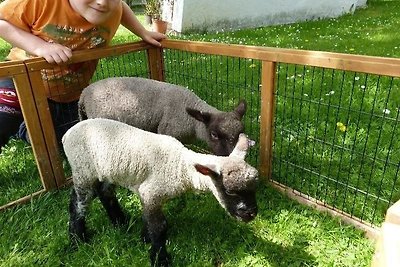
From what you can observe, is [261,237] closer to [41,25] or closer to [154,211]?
[154,211]

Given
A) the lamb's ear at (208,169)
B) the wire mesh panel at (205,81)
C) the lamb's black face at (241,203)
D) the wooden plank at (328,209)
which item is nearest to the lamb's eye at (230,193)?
the lamb's black face at (241,203)

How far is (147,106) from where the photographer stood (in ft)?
12.5

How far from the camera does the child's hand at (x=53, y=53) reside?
330cm

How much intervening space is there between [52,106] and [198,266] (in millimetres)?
2280

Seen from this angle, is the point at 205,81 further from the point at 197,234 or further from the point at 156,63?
the point at 197,234

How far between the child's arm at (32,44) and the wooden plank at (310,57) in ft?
4.21

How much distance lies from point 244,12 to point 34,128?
10574mm

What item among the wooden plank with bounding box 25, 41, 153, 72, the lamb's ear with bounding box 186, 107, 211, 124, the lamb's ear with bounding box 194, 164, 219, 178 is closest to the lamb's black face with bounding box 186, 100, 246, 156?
the lamb's ear with bounding box 186, 107, 211, 124

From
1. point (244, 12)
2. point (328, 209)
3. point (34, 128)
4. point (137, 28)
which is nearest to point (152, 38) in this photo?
point (137, 28)

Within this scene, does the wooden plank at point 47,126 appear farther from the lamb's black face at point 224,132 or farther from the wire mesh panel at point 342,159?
the wire mesh panel at point 342,159

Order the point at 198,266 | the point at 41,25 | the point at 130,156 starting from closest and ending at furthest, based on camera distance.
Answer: the point at 130,156 → the point at 198,266 → the point at 41,25

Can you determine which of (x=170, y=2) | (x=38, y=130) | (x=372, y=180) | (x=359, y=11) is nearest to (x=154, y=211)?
(x=38, y=130)

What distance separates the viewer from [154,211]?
2.79 meters

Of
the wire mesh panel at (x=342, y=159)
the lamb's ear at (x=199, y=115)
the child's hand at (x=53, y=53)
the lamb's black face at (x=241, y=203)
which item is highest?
the child's hand at (x=53, y=53)
